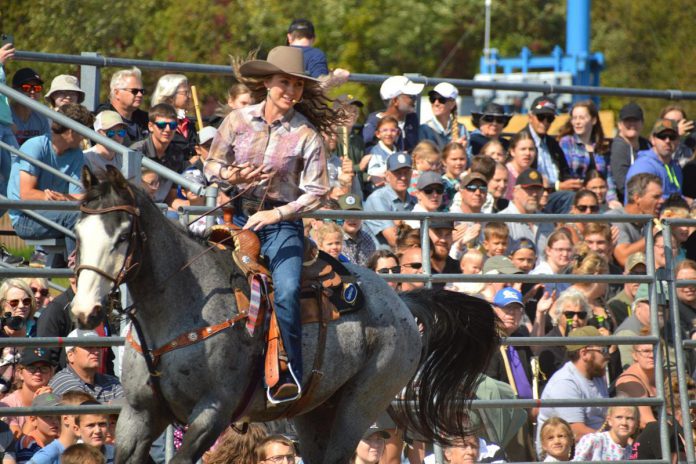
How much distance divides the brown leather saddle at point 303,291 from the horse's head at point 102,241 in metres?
0.69

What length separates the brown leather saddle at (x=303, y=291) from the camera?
650cm

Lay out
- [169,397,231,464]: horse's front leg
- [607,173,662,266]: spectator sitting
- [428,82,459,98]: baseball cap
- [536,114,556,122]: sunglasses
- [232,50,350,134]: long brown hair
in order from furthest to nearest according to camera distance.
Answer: [536,114,556,122]: sunglasses
[428,82,459,98]: baseball cap
[607,173,662,266]: spectator sitting
[232,50,350,134]: long brown hair
[169,397,231,464]: horse's front leg

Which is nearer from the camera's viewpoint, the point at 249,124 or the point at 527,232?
the point at 249,124

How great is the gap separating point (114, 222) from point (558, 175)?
24.6ft

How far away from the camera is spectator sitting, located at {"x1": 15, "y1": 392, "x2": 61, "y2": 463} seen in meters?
7.75

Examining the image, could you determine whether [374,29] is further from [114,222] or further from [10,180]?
[114,222]

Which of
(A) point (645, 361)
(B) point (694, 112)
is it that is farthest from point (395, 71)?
(A) point (645, 361)

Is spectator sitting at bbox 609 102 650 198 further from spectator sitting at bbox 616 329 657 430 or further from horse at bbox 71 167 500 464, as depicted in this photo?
horse at bbox 71 167 500 464

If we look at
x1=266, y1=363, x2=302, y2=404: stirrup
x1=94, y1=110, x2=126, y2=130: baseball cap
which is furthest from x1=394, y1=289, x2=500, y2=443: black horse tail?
x1=94, y1=110, x2=126, y2=130: baseball cap

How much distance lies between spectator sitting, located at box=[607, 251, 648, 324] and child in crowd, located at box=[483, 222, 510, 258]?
108 centimetres

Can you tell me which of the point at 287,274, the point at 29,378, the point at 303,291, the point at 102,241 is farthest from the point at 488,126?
the point at 102,241

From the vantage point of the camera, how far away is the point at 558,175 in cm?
1274

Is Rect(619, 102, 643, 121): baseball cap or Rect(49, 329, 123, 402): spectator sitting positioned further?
Rect(619, 102, 643, 121): baseball cap

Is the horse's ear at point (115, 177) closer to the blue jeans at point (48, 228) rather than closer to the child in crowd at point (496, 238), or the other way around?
the blue jeans at point (48, 228)
